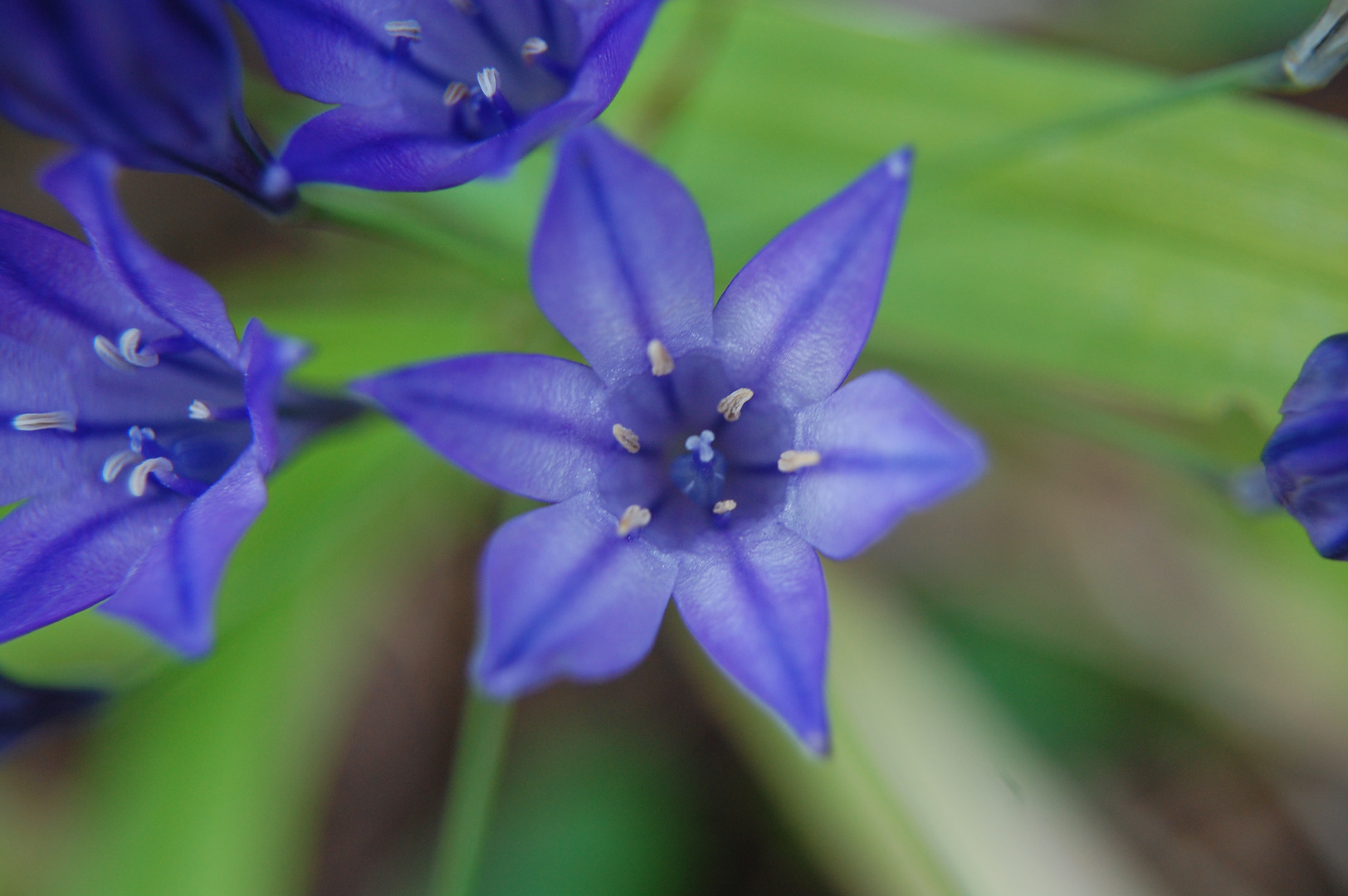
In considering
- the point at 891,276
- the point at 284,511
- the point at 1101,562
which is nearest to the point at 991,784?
the point at 1101,562

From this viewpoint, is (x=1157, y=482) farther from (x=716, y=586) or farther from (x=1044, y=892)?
(x=716, y=586)

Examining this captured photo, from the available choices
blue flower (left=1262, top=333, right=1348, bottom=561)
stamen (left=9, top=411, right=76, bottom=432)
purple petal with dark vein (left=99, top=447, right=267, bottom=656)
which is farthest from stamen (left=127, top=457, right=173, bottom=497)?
blue flower (left=1262, top=333, right=1348, bottom=561)

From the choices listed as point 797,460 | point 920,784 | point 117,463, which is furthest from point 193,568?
point 920,784

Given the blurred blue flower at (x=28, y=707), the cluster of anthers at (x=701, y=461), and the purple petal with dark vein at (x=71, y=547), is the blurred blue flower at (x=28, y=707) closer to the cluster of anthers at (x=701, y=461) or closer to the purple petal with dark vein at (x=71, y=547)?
the purple petal with dark vein at (x=71, y=547)

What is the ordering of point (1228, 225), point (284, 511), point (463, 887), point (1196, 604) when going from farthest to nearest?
point (1196, 604) < point (284, 511) < point (1228, 225) < point (463, 887)

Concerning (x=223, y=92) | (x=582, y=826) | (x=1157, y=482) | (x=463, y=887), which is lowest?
(x=582, y=826)

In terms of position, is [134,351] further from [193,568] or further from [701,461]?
[701,461]
